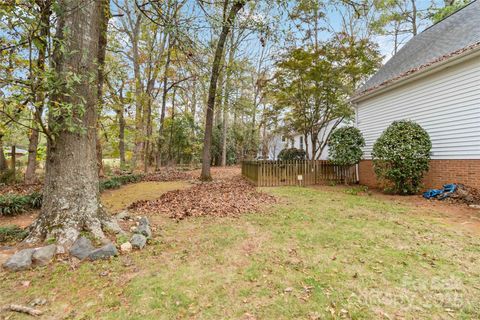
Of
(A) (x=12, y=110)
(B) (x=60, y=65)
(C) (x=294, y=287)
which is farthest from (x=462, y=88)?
(A) (x=12, y=110)

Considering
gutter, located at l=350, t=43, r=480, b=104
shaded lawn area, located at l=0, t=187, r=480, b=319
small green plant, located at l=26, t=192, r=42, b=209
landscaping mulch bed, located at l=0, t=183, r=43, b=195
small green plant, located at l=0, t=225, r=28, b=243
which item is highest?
gutter, located at l=350, t=43, r=480, b=104

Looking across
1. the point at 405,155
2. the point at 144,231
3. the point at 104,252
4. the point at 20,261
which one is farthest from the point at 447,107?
the point at 20,261

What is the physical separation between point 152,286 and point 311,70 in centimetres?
920

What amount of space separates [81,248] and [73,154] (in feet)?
4.36

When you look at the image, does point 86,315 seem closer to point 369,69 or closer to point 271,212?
point 271,212

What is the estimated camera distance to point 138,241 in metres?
3.52

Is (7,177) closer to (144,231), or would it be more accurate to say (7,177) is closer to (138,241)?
(144,231)

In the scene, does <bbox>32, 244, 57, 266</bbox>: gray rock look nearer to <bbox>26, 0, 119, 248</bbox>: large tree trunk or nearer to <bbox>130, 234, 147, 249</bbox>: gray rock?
<bbox>26, 0, 119, 248</bbox>: large tree trunk

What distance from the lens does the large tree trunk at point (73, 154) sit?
10.8 feet

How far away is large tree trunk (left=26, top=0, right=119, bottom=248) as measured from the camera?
3289 mm

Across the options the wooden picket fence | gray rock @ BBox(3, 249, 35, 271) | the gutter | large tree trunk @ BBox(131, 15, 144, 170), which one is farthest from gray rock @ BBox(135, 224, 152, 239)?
large tree trunk @ BBox(131, 15, 144, 170)

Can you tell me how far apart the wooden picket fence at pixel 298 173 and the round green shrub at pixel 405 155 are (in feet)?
8.74

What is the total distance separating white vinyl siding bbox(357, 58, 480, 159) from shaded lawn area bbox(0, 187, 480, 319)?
12.1ft

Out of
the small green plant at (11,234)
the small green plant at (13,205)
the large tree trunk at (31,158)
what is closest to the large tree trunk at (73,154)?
the small green plant at (11,234)
